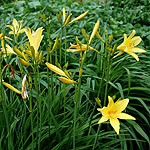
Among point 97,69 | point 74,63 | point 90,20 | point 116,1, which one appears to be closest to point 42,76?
point 74,63

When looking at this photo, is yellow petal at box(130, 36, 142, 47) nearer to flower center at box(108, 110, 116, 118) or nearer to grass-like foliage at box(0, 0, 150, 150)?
grass-like foliage at box(0, 0, 150, 150)

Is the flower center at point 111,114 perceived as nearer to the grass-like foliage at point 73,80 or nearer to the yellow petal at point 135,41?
the grass-like foliage at point 73,80

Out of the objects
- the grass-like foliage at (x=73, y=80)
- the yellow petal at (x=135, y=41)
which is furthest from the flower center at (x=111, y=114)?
the yellow petal at (x=135, y=41)

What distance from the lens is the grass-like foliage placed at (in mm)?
1019

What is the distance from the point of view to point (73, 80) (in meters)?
0.96

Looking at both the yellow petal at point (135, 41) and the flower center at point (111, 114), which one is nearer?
the flower center at point (111, 114)

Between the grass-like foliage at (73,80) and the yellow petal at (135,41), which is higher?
the yellow petal at (135,41)

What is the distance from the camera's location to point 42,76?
2.08m

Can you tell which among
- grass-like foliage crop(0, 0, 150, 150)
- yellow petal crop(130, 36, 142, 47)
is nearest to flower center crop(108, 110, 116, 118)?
grass-like foliage crop(0, 0, 150, 150)

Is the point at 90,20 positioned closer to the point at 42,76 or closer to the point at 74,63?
the point at 74,63

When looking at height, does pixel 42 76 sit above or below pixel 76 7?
below

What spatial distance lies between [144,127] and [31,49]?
5.33 feet

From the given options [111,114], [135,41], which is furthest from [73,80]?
[135,41]

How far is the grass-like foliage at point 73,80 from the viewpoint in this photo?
102 centimetres
